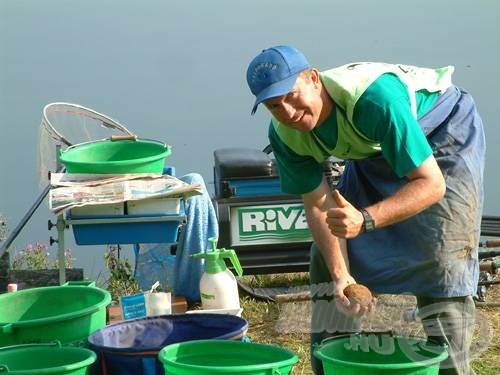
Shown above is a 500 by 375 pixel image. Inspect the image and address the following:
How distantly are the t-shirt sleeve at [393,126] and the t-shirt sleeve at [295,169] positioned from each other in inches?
15.3

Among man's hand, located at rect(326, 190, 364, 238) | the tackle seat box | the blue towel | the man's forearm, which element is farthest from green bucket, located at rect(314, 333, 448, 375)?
the tackle seat box

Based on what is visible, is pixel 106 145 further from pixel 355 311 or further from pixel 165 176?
pixel 355 311

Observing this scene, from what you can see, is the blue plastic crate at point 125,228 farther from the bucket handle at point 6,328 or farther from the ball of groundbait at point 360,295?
the ball of groundbait at point 360,295

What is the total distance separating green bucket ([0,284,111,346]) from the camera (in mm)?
2895

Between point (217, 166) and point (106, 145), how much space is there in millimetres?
762

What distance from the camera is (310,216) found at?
324cm

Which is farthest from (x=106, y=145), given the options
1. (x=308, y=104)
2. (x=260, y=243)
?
(x=308, y=104)

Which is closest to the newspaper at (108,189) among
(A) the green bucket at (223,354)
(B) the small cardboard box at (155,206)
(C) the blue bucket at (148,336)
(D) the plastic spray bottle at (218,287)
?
(B) the small cardboard box at (155,206)

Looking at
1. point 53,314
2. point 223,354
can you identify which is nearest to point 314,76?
Answer: point 223,354

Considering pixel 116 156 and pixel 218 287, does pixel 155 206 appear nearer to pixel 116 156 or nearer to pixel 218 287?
pixel 218 287

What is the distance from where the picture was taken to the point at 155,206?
12.9 feet

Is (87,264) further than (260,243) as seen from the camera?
Yes

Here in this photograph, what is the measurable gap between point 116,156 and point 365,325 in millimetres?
1362

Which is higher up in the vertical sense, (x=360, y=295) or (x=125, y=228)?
(x=125, y=228)
